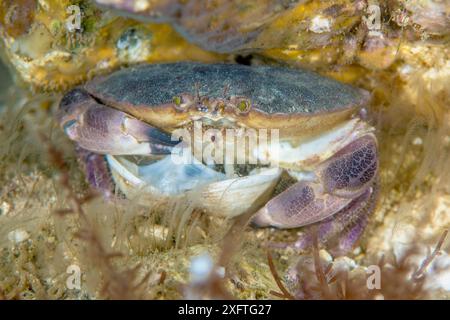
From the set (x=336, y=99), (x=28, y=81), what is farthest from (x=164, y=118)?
(x=28, y=81)

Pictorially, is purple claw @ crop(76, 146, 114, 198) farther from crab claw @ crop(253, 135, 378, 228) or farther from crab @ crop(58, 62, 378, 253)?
crab claw @ crop(253, 135, 378, 228)

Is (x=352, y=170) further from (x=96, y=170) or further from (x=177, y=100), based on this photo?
(x=96, y=170)

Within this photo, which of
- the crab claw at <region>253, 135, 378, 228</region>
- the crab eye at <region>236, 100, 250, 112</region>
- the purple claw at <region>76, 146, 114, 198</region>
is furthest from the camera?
the purple claw at <region>76, 146, 114, 198</region>

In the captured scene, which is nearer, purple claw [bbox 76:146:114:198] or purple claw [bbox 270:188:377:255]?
purple claw [bbox 270:188:377:255]

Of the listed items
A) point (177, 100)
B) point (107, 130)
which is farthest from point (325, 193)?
point (107, 130)

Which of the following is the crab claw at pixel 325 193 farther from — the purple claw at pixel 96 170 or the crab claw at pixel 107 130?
the purple claw at pixel 96 170

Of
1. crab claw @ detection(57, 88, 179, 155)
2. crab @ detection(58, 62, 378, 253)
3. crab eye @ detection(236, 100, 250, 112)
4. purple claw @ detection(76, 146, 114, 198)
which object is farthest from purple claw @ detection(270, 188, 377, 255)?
purple claw @ detection(76, 146, 114, 198)

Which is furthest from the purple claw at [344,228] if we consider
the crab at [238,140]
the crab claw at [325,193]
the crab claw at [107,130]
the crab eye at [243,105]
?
the crab claw at [107,130]
